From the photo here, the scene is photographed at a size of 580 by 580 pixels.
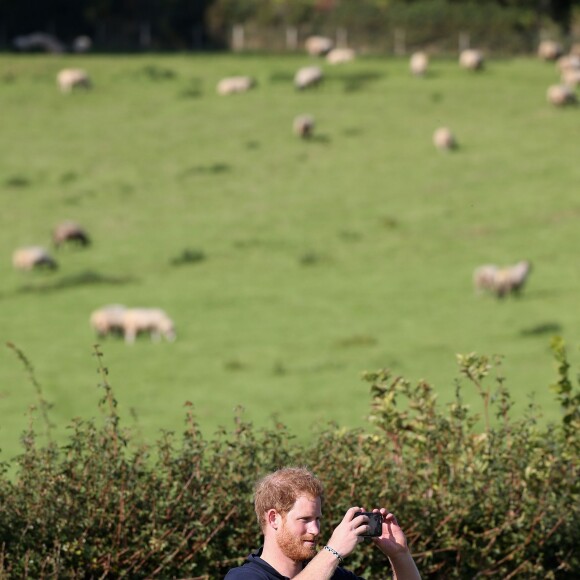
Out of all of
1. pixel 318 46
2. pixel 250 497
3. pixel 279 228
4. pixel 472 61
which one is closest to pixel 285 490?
pixel 250 497

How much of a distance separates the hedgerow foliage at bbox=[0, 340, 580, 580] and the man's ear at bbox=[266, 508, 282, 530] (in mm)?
3321

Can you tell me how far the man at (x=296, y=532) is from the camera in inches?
286

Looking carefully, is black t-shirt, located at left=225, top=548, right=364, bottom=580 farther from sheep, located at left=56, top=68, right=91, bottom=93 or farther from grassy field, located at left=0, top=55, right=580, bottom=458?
sheep, located at left=56, top=68, right=91, bottom=93

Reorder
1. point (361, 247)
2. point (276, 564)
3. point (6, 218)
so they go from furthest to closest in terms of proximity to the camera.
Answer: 1. point (6, 218)
2. point (361, 247)
3. point (276, 564)

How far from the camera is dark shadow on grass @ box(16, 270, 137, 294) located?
39125 millimetres

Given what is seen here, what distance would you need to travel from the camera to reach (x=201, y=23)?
7488cm

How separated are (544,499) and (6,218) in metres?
36.2

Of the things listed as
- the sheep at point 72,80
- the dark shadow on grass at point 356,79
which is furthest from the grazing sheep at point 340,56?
the sheep at point 72,80

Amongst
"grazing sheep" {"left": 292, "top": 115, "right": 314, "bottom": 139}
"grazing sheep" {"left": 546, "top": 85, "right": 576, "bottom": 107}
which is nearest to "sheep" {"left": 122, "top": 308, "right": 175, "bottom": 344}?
"grazing sheep" {"left": 292, "top": 115, "right": 314, "bottom": 139}

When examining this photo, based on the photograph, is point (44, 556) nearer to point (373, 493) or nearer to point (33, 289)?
point (373, 493)

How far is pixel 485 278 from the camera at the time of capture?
3753 centimetres

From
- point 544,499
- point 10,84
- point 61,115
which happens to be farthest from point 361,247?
point 544,499

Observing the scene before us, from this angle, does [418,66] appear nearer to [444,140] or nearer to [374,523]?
[444,140]

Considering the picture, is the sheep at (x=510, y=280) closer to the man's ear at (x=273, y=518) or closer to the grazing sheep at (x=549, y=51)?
the man's ear at (x=273, y=518)
